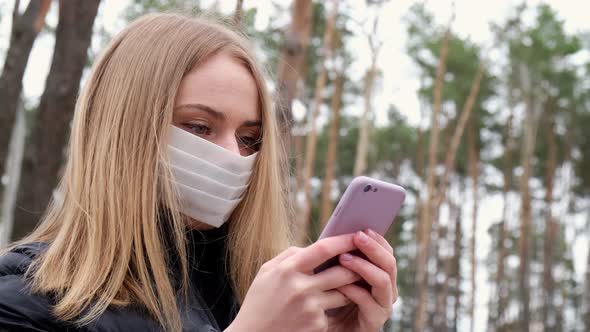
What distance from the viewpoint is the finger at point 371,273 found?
4.56 ft

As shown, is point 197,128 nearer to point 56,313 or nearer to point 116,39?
point 116,39

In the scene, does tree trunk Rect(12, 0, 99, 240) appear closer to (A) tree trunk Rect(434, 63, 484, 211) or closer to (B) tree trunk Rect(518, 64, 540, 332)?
(A) tree trunk Rect(434, 63, 484, 211)

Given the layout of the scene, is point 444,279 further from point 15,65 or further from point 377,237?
point 377,237

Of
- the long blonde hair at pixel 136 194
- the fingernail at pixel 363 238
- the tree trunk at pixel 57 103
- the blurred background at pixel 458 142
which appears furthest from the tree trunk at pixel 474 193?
the fingernail at pixel 363 238

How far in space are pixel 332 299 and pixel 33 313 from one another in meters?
0.54

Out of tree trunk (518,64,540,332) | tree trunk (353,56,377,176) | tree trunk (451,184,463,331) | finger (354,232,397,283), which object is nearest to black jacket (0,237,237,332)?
finger (354,232,397,283)

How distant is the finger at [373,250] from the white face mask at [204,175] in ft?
1.40

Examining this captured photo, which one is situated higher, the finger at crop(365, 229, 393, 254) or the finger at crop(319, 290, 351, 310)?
the finger at crop(365, 229, 393, 254)

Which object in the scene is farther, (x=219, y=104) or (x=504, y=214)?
(x=504, y=214)

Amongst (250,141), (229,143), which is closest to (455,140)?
(250,141)

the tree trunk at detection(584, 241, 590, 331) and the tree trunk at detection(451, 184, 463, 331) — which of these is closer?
the tree trunk at detection(584, 241, 590, 331)

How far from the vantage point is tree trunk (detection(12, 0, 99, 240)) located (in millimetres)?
4402

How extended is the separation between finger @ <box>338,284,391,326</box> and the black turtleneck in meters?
0.37

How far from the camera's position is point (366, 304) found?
57.2 inches
